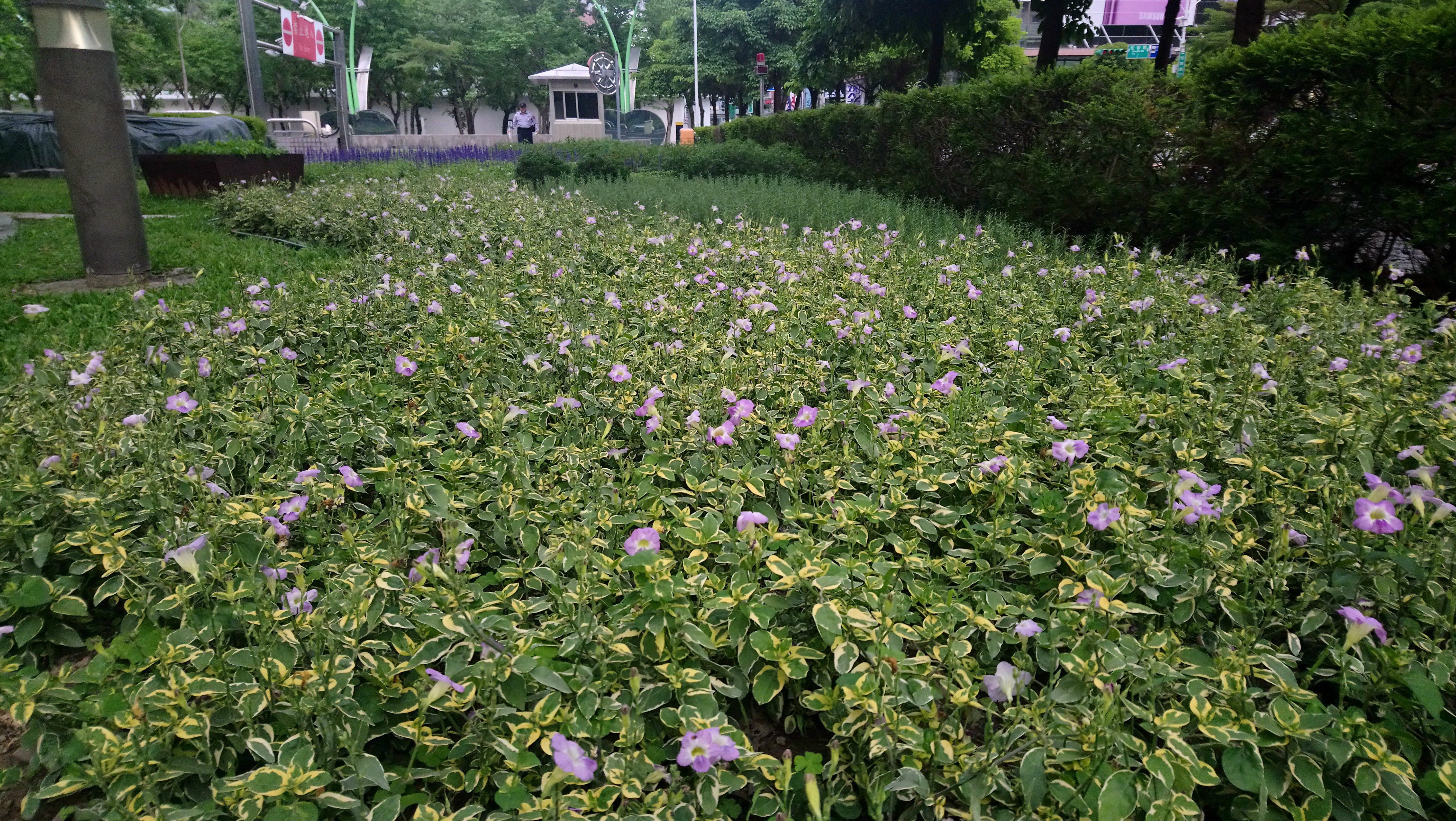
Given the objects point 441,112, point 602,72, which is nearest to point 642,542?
Result: point 602,72

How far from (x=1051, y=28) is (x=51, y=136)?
18.5m

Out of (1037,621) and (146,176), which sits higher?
(146,176)

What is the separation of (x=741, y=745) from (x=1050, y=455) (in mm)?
1551

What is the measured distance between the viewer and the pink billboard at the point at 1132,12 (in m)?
41.4

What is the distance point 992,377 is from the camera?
3.31 m

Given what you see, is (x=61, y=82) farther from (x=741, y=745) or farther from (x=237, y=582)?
(x=741, y=745)

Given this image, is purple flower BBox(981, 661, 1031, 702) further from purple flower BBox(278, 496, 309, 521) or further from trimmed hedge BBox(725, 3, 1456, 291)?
trimmed hedge BBox(725, 3, 1456, 291)

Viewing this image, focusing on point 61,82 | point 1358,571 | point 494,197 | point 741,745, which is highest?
point 61,82

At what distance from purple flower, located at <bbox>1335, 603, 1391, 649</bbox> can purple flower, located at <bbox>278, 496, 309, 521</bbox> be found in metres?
2.33

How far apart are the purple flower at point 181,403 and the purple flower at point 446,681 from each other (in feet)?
5.29

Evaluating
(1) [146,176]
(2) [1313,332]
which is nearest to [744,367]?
(2) [1313,332]

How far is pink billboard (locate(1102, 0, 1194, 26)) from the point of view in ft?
136

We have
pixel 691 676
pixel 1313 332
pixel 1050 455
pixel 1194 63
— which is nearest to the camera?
pixel 691 676

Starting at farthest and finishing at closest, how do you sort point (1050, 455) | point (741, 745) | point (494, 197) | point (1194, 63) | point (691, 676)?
point (494, 197) → point (1194, 63) → point (1050, 455) → point (691, 676) → point (741, 745)
